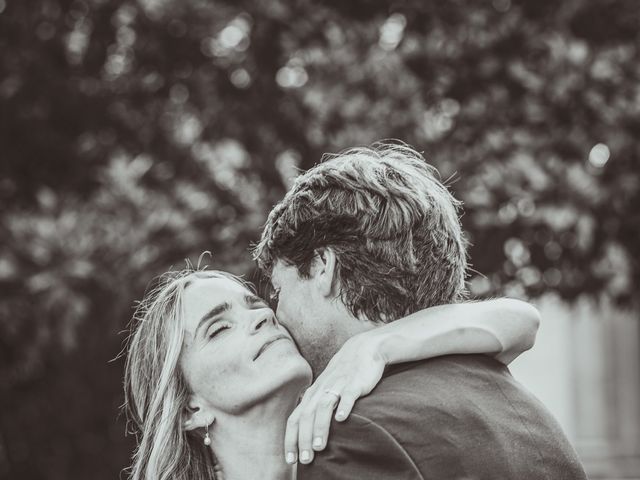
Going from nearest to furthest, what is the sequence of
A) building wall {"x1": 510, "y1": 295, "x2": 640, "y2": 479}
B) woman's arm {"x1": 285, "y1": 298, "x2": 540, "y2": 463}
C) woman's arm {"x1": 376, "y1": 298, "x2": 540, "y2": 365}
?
woman's arm {"x1": 285, "y1": 298, "x2": 540, "y2": 463}, woman's arm {"x1": 376, "y1": 298, "x2": 540, "y2": 365}, building wall {"x1": 510, "y1": 295, "x2": 640, "y2": 479}

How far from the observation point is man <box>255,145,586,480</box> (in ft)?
7.16

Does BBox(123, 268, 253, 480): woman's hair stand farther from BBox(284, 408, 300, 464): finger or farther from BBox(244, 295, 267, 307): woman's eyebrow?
BBox(284, 408, 300, 464): finger

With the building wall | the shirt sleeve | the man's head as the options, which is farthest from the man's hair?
the building wall

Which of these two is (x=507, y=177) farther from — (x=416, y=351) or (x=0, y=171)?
(x=416, y=351)

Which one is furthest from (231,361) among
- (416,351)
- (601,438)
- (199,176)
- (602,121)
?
(601,438)

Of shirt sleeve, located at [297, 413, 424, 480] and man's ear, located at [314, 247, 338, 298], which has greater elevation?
man's ear, located at [314, 247, 338, 298]

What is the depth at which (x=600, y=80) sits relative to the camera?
236 inches

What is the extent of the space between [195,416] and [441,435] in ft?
3.35

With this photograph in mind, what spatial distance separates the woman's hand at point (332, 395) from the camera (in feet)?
7.34

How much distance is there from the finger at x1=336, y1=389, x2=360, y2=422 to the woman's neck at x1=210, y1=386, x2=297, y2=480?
0.59 metres

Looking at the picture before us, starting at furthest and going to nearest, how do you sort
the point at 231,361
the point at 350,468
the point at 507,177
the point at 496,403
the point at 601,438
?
the point at 601,438, the point at 507,177, the point at 231,361, the point at 496,403, the point at 350,468

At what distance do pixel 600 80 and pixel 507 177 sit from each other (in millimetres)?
827

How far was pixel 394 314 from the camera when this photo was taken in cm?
262

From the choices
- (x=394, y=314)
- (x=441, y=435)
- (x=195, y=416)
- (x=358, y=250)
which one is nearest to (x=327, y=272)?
(x=358, y=250)
